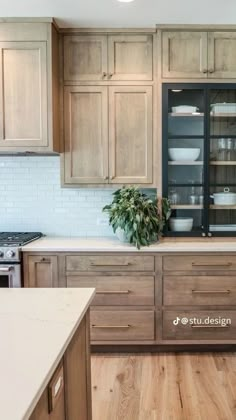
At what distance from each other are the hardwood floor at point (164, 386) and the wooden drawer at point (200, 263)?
0.72 metres

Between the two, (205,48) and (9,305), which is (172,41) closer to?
(205,48)

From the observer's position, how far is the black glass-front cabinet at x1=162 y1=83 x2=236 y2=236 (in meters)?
3.23

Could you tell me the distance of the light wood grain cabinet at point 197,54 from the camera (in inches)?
123

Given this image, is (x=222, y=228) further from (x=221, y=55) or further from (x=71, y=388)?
(x=71, y=388)

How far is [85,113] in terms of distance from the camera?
10.6 ft

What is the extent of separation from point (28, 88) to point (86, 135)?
594 millimetres

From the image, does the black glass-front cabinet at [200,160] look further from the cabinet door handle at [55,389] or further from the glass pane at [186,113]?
the cabinet door handle at [55,389]

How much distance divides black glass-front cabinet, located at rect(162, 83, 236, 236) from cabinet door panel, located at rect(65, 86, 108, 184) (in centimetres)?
53

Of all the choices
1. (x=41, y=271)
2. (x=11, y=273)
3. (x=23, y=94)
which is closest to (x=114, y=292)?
(x=41, y=271)

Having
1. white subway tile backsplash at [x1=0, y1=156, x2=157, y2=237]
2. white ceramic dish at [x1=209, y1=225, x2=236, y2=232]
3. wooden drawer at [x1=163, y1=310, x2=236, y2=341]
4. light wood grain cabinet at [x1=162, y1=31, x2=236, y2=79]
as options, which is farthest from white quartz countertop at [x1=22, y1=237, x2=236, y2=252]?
light wood grain cabinet at [x1=162, y1=31, x2=236, y2=79]

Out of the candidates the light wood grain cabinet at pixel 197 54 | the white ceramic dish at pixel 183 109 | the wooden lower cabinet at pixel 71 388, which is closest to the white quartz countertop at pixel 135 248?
the white ceramic dish at pixel 183 109

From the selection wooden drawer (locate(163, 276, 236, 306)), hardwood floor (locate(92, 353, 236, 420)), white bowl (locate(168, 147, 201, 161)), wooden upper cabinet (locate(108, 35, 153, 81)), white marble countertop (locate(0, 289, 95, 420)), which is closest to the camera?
white marble countertop (locate(0, 289, 95, 420))

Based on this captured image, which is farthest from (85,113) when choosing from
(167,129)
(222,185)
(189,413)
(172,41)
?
(189,413)

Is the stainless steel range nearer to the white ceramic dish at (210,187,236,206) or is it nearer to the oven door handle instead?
the oven door handle
